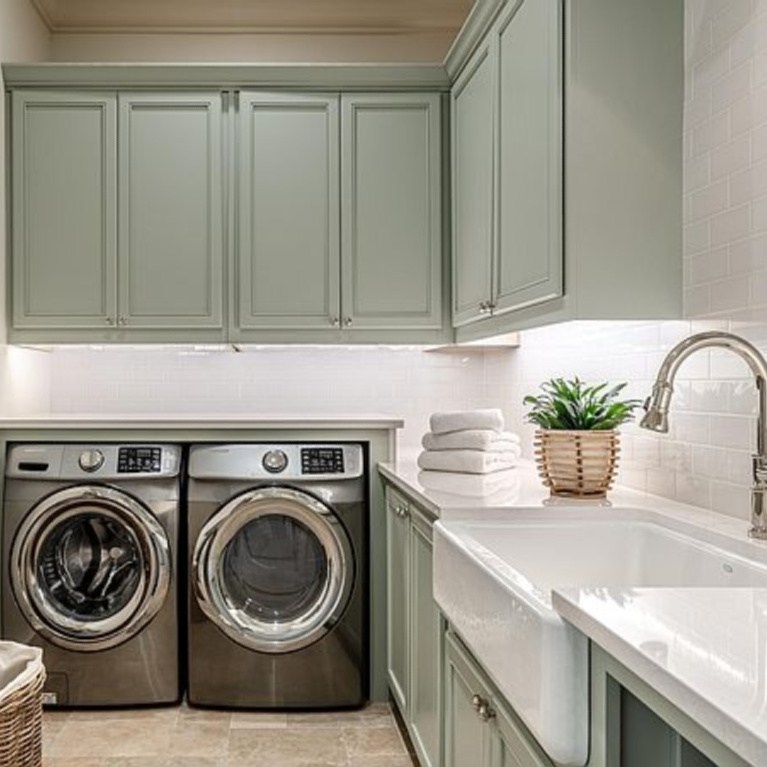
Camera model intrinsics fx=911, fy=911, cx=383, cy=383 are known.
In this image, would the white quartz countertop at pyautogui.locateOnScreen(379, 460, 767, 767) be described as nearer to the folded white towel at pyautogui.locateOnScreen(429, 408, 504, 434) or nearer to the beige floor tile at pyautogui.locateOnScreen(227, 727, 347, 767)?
the folded white towel at pyautogui.locateOnScreen(429, 408, 504, 434)

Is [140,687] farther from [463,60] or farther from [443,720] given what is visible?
[463,60]

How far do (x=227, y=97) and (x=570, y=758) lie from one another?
3083mm

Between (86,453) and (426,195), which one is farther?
(426,195)

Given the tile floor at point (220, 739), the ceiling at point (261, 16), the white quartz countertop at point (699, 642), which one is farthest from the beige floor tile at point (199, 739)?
the ceiling at point (261, 16)

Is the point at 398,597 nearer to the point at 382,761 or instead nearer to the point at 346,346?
the point at 382,761

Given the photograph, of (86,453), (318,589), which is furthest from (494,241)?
(86,453)

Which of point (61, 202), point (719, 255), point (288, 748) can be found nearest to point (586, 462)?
point (719, 255)

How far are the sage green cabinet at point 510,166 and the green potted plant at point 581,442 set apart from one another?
31 cm

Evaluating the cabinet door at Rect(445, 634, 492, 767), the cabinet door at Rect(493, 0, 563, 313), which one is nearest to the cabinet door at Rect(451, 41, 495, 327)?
the cabinet door at Rect(493, 0, 563, 313)

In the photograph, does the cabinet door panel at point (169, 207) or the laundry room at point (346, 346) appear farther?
the cabinet door panel at point (169, 207)

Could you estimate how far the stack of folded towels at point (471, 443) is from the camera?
104 inches

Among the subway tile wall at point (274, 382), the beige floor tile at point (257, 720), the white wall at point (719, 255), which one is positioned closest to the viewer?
the white wall at point (719, 255)

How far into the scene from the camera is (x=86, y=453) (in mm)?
3295

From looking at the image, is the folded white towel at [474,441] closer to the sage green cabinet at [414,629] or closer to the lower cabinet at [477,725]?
the sage green cabinet at [414,629]
